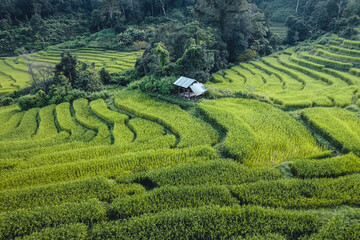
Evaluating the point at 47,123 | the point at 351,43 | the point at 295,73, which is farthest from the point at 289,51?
the point at 47,123

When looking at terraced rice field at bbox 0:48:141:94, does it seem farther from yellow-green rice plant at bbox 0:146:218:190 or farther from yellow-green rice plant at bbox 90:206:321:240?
yellow-green rice plant at bbox 90:206:321:240

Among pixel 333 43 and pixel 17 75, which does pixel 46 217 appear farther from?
pixel 17 75

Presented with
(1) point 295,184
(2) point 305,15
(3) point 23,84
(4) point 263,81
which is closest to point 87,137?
(1) point 295,184

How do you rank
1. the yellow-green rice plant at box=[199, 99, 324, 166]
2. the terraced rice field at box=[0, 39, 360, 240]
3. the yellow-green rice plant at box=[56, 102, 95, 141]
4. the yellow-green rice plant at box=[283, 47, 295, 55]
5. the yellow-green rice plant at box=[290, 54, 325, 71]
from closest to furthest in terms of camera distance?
the terraced rice field at box=[0, 39, 360, 240]
the yellow-green rice plant at box=[199, 99, 324, 166]
the yellow-green rice plant at box=[56, 102, 95, 141]
the yellow-green rice plant at box=[290, 54, 325, 71]
the yellow-green rice plant at box=[283, 47, 295, 55]

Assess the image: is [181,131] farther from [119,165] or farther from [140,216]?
[140,216]

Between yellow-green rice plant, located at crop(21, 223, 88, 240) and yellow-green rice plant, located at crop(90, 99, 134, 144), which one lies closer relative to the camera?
yellow-green rice plant, located at crop(21, 223, 88, 240)

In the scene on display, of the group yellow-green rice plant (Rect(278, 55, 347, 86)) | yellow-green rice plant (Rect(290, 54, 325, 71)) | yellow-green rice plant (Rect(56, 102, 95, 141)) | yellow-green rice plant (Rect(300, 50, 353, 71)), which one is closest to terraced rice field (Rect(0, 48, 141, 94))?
yellow-green rice plant (Rect(56, 102, 95, 141))

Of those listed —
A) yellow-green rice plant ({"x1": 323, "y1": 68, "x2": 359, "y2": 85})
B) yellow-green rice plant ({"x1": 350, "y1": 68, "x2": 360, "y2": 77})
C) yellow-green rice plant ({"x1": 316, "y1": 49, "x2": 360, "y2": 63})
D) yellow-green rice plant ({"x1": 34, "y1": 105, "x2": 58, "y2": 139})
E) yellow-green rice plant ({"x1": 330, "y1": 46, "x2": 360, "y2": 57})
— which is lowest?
yellow-green rice plant ({"x1": 34, "y1": 105, "x2": 58, "y2": 139})
